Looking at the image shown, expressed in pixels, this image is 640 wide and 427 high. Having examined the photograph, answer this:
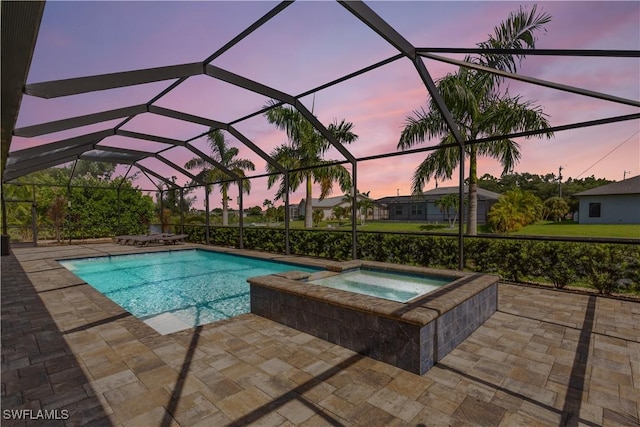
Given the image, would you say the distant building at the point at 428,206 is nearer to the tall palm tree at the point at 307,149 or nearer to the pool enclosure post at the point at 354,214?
the tall palm tree at the point at 307,149

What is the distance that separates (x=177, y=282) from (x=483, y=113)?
11694 mm

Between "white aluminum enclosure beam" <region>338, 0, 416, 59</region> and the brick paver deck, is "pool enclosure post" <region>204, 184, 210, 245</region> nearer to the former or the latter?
the brick paver deck

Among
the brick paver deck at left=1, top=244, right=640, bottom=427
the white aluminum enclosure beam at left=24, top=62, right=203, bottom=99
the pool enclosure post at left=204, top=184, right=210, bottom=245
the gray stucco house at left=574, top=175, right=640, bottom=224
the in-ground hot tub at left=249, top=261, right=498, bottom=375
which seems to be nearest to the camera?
the brick paver deck at left=1, top=244, right=640, bottom=427

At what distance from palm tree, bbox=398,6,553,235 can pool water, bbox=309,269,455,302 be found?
253 inches

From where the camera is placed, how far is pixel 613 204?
2648 cm

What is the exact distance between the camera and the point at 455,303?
12.0 feet

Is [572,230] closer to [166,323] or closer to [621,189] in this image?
[621,189]

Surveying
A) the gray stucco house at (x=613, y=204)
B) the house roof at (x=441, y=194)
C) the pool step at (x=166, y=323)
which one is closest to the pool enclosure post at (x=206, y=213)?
the pool step at (x=166, y=323)

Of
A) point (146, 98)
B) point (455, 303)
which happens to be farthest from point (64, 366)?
point (146, 98)

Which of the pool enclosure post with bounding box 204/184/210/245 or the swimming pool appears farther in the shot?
the pool enclosure post with bounding box 204/184/210/245

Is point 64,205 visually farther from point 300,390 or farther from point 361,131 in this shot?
point 300,390

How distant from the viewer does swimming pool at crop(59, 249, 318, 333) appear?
19.5ft

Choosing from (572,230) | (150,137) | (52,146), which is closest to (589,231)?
(572,230)

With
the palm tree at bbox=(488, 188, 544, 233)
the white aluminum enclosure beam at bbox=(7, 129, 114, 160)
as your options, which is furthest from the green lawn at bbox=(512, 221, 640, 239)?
the white aluminum enclosure beam at bbox=(7, 129, 114, 160)
